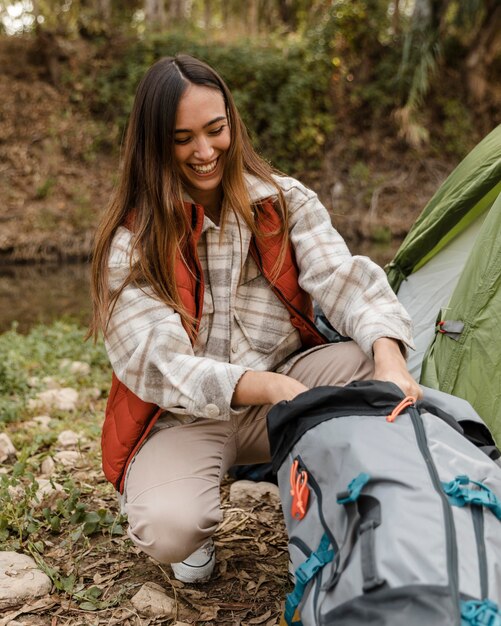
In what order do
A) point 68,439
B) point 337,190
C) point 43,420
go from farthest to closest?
point 337,190 → point 43,420 → point 68,439

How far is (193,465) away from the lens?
194 centimetres

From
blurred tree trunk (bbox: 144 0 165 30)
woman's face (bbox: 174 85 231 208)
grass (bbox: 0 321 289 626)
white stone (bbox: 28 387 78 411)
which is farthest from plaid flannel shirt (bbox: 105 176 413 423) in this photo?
blurred tree trunk (bbox: 144 0 165 30)

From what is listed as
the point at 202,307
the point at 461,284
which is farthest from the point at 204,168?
the point at 461,284

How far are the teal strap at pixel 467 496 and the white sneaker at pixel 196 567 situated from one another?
936mm

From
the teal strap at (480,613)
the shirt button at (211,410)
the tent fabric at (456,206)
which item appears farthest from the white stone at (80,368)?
the teal strap at (480,613)

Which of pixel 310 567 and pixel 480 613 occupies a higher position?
pixel 480 613

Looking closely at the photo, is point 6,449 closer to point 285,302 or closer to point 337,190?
point 285,302

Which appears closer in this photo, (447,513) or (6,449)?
(447,513)

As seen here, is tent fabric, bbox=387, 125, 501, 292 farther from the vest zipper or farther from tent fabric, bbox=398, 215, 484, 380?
the vest zipper

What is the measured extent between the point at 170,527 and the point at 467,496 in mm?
832

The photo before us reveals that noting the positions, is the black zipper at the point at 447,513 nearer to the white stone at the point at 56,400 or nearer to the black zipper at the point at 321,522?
the black zipper at the point at 321,522

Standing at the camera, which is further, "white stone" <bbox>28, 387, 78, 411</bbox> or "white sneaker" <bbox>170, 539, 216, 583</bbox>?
"white stone" <bbox>28, 387, 78, 411</bbox>

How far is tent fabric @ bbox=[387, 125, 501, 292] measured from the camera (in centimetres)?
258

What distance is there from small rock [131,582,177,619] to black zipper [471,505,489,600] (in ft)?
3.19
